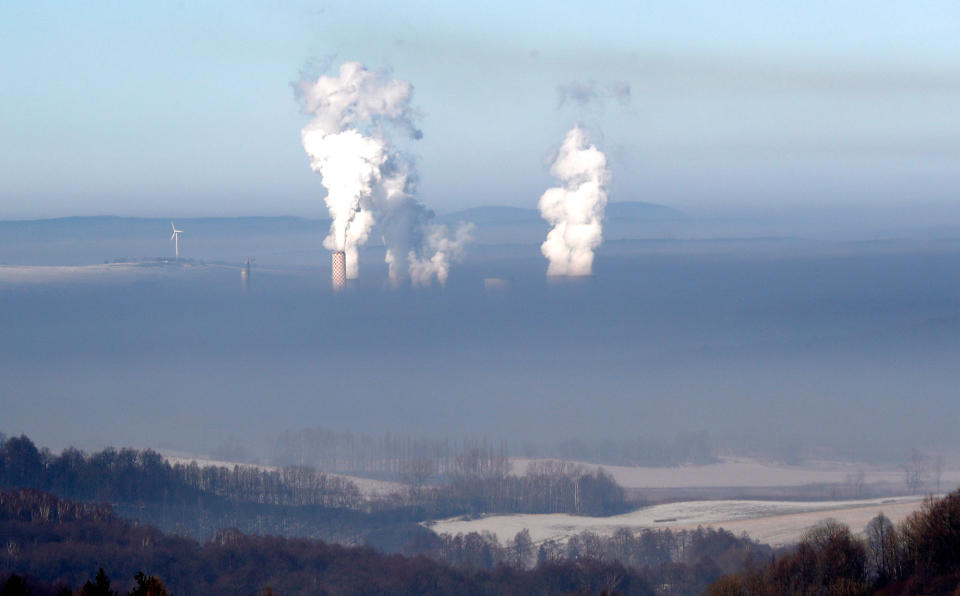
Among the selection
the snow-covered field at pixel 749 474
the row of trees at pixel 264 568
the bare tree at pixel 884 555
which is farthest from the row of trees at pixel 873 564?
the snow-covered field at pixel 749 474

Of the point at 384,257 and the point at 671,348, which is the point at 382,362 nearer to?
the point at 384,257

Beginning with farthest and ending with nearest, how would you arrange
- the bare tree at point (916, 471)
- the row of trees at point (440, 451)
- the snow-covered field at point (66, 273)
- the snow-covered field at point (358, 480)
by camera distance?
the snow-covered field at point (66, 273) < the row of trees at point (440, 451) < the bare tree at point (916, 471) < the snow-covered field at point (358, 480)

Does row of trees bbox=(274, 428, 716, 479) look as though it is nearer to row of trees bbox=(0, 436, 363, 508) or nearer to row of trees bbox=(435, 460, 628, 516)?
row of trees bbox=(435, 460, 628, 516)

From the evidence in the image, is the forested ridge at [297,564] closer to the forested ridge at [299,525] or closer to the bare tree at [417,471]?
the forested ridge at [299,525]

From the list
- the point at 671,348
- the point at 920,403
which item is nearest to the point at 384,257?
the point at 671,348

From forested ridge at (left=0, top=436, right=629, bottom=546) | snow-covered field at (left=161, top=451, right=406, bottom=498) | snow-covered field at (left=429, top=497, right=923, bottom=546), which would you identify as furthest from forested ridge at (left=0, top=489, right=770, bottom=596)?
snow-covered field at (left=161, top=451, right=406, bottom=498)
